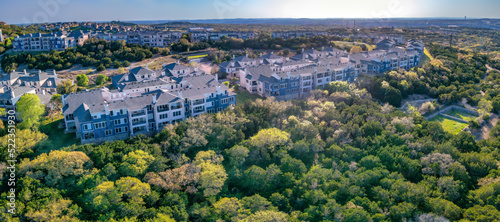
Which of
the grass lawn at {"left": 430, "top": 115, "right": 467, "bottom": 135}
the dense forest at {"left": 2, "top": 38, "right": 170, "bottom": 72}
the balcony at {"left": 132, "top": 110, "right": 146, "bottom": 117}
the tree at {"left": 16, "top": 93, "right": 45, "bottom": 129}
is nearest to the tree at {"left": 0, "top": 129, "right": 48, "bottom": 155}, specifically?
the tree at {"left": 16, "top": 93, "right": 45, "bottom": 129}

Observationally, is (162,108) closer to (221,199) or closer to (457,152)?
(221,199)

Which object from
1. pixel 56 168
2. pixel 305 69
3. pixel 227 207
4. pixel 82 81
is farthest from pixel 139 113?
pixel 305 69

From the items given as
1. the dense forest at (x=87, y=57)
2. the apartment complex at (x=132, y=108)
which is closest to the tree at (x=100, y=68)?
the dense forest at (x=87, y=57)

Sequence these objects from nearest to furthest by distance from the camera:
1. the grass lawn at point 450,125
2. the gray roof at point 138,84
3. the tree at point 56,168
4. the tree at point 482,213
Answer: the tree at point 482,213 < the tree at point 56,168 < the gray roof at point 138,84 < the grass lawn at point 450,125

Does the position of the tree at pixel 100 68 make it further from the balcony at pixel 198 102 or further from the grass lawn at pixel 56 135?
the balcony at pixel 198 102

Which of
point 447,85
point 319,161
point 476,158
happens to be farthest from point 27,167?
point 447,85

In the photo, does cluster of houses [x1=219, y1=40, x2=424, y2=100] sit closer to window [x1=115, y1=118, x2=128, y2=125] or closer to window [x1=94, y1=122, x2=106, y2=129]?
window [x1=115, y1=118, x2=128, y2=125]
